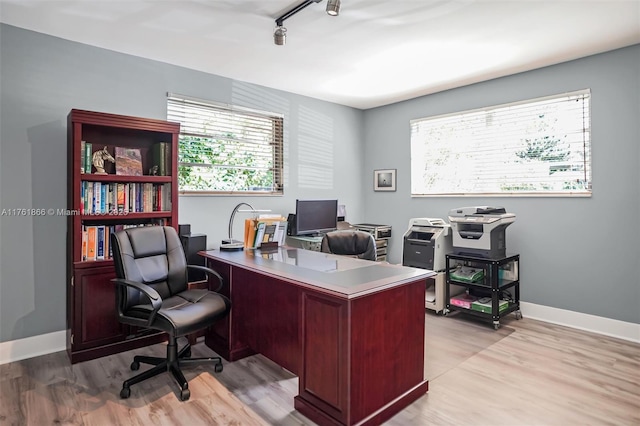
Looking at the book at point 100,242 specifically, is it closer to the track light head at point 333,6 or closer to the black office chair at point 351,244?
the black office chair at point 351,244

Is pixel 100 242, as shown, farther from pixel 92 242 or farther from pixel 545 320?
pixel 545 320

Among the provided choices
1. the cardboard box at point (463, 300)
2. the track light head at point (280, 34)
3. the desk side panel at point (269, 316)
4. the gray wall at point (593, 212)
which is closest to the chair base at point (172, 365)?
the desk side panel at point (269, 316)

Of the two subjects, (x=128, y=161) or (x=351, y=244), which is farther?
(x=351, y=244)

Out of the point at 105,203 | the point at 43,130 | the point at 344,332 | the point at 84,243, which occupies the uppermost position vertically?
the point at 43,130

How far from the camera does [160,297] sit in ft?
8.16

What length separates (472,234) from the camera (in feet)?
12.3

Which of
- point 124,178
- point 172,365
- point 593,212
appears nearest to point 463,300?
point 593,212

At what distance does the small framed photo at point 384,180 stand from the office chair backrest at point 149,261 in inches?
125

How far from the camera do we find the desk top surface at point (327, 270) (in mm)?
1986

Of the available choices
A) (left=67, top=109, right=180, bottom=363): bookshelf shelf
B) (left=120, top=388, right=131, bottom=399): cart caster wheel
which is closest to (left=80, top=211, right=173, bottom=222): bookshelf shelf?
(left=67, top=109, right=180, bottom=363): bookshelf shelf

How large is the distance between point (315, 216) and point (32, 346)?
2.90m

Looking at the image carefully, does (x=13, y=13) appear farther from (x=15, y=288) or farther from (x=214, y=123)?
(x=15, y=288)

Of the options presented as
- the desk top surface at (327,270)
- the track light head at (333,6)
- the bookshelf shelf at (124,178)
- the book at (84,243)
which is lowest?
the desk top surface at (327,270)

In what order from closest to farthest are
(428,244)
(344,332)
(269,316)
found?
(344,332), (269,316), (428,244)
